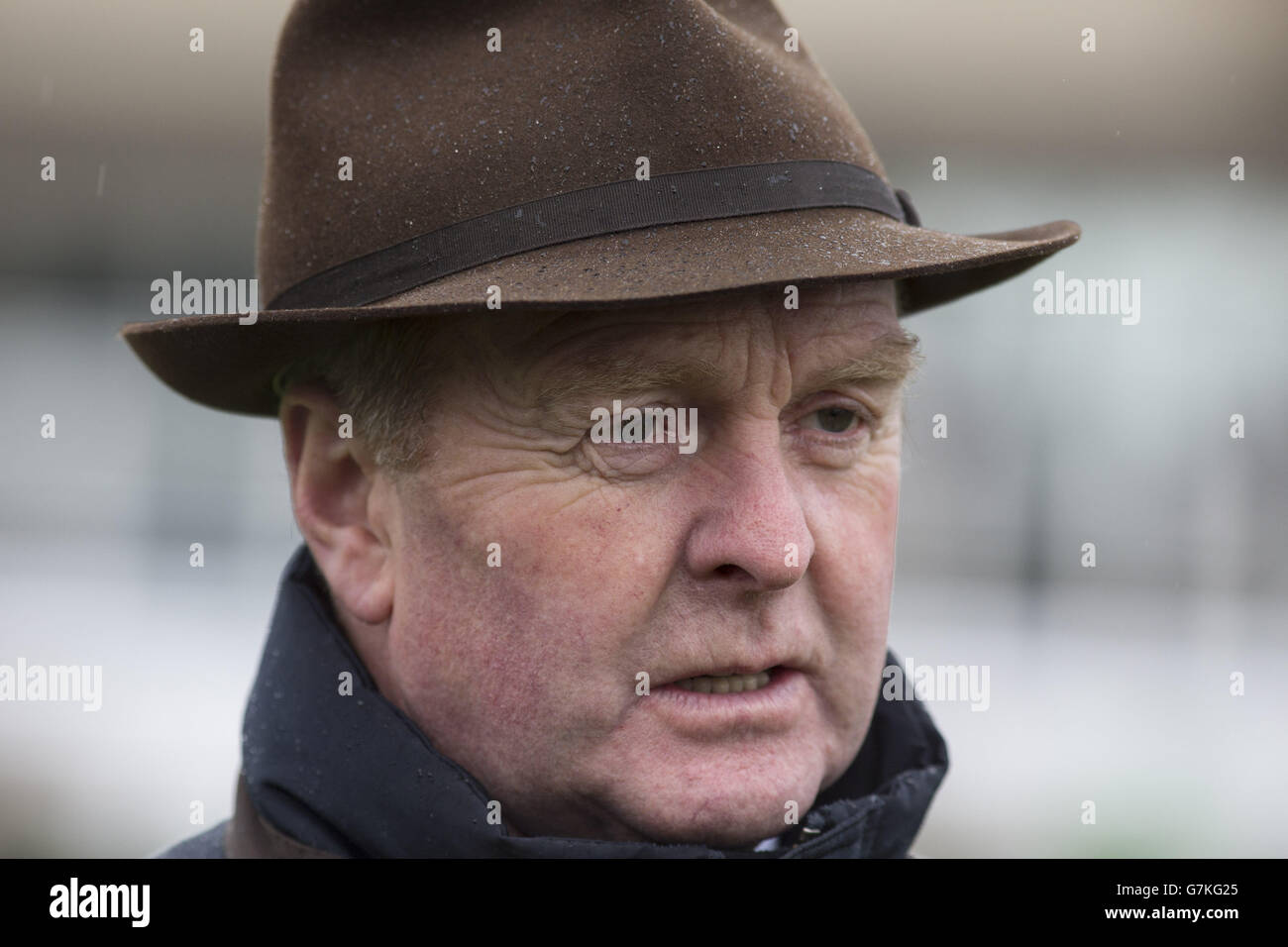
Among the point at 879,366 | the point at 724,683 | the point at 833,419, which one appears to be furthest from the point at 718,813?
the point at 879,366

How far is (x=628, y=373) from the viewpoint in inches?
78.8

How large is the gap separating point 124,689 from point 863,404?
18.0ft

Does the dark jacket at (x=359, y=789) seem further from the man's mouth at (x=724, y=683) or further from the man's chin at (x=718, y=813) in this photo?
the man's mouth at (x=724, y=683)

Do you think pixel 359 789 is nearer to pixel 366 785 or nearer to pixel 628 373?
pixel 366 785

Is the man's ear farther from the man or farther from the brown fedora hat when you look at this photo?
the brown fedora hat

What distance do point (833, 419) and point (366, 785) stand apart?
3.40 feet

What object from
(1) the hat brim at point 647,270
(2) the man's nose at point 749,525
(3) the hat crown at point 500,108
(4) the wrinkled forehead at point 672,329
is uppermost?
(3) the hat crown at point 500,108

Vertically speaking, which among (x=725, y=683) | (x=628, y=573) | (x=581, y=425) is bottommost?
(x=725, y=683)

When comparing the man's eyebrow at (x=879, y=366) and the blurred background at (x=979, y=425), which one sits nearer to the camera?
the man's eyebrow at (x=879, y=366)

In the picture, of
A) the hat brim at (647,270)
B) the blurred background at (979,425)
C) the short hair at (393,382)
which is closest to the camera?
the hat brim at (647,270)

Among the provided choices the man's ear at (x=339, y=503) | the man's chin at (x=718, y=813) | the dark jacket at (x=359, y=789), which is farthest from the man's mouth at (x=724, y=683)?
the man's ear at (x=339, y=503)

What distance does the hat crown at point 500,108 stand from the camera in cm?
203

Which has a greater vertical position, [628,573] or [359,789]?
[628,573]

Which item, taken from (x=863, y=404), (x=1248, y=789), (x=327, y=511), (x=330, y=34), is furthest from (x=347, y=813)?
(x=1248, y=789)
